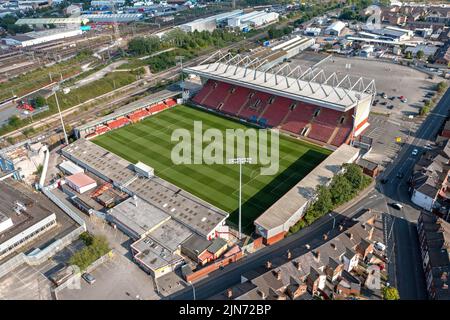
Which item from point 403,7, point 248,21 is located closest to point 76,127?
point 248,21

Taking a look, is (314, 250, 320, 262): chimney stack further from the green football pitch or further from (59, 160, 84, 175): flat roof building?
(59, 160, 84, 175): flat roof building

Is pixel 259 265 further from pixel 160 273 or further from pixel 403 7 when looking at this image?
pixel 403 7

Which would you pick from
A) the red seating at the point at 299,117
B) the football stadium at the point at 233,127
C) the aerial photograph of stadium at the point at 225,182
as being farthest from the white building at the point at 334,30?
the red seating at the point at 299,117

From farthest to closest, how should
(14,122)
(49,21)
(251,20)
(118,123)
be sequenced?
1. (49,21)
2. (251,20)
3. (14,122)
4. (118,123)

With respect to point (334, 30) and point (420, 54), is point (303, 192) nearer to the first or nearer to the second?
point (420, 54)

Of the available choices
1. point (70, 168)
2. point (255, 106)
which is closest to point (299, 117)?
point (255, 106)

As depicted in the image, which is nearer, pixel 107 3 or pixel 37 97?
pixel 37 97
